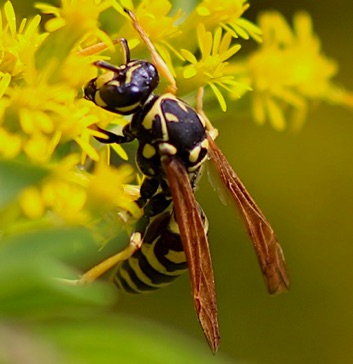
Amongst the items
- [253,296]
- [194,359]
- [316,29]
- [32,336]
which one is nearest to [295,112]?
[194,359]

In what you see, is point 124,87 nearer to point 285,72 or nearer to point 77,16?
point 77,16

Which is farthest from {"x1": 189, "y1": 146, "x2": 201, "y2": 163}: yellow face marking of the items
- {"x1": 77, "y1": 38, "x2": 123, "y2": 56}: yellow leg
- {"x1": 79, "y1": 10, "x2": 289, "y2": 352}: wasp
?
{"x1": 77, "y1": 38, "x2": 123, "y2": 56}: yellow leg

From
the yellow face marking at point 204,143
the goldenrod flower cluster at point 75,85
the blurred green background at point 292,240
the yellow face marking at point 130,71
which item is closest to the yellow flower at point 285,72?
the goldenrod flower cluster at point 75,85

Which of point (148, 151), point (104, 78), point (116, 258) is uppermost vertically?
point (104, 78)

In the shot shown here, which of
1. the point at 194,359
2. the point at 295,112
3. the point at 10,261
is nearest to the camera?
the point at 10,261

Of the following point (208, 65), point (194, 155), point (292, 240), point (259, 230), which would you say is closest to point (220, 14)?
point (208, 65)

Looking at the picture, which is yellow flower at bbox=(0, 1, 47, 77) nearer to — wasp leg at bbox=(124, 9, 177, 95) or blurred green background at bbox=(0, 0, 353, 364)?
wasp leg at bbox=(124, 9, 177, 95)

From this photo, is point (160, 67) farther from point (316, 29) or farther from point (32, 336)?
point (316, 29)
